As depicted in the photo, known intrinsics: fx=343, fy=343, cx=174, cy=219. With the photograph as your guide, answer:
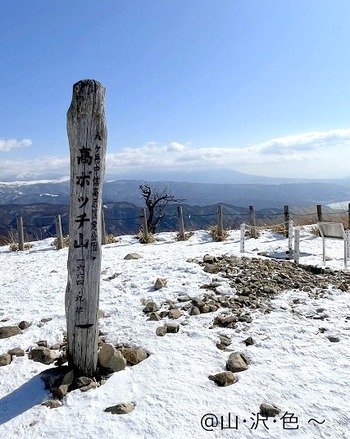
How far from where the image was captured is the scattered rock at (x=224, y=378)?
12.1 ft

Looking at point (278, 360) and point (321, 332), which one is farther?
point (321, 332)

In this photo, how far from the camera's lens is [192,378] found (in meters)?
3.84

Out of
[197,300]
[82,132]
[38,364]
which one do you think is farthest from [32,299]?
[82,132]

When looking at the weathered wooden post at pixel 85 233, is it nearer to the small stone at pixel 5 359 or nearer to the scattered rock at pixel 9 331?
the small stone at pixel 5 359

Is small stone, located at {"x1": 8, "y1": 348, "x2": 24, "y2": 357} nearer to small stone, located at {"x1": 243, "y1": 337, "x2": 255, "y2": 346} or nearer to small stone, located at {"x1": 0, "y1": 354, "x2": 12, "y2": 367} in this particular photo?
small stone, located at {"x1": 0, "y1": 354, "x2": 12, "y2": 367}

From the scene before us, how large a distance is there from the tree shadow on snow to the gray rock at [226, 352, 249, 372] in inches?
80.3

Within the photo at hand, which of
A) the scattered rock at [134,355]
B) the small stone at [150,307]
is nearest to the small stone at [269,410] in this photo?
the scattered rock at [134,355]

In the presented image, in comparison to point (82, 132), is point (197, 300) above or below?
below

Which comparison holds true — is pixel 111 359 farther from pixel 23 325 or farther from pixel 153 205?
pixel 153 205

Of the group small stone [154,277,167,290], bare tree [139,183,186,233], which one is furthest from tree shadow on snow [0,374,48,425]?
bare tree [139,183,186,233]

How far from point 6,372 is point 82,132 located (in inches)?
117

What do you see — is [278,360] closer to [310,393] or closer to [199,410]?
[310,393]

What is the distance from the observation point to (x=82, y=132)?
12.2 ft

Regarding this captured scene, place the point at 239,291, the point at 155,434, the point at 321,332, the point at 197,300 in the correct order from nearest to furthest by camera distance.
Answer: the point at 155,434, the point at 321,332, the point at 197,300, the point at 239,291
